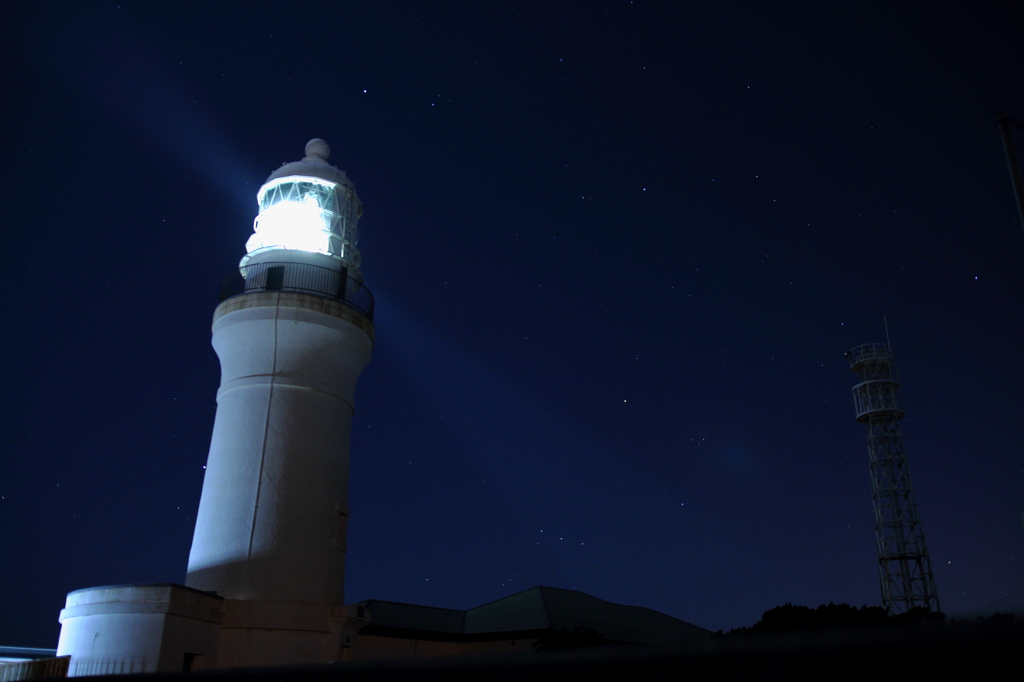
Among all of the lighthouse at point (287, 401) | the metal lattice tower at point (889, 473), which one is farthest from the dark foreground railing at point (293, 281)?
the metal lattice tower at point (889, 473)

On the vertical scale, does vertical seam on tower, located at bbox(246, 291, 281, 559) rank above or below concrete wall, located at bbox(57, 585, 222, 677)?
above

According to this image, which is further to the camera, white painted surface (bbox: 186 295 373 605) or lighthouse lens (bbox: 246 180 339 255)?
lighthouse lens (bbox: 246 180 339 255)

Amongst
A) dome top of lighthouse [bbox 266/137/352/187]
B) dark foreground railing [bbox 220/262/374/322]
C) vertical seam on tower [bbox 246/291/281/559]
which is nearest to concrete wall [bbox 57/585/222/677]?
vertical seam on tower [bbox 246/291/281/559]

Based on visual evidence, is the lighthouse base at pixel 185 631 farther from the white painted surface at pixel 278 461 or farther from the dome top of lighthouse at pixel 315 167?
the dome top of lighthouse at pixel 315 167

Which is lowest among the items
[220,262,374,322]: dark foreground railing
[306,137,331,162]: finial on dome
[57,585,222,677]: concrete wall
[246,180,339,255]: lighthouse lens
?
[57,585,222,677]: concrete wall

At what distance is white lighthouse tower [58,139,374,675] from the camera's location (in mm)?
14328

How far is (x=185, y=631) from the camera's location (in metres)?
14.2

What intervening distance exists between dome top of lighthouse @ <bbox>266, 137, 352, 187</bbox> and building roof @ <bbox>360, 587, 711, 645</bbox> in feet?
42.2

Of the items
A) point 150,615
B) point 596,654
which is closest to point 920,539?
point 150,615

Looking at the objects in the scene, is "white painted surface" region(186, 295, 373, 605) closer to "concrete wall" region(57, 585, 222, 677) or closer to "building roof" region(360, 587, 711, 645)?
"concrete wall" region(57, 585, 222, 677)

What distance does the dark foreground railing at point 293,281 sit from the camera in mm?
17953

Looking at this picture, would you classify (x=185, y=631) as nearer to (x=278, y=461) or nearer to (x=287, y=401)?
(x=278, y=461)

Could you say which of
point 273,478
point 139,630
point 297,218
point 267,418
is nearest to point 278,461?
point 273,478

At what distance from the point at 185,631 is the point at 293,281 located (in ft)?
24.2
